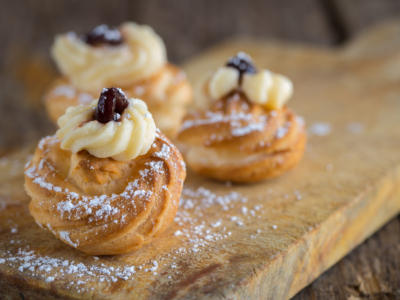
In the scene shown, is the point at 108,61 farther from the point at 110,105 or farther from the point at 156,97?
the point at 110,105

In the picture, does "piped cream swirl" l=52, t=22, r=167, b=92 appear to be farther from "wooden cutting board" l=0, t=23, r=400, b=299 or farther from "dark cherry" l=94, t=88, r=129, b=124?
"dark cherry" l=94, t=88, r=129, b=124

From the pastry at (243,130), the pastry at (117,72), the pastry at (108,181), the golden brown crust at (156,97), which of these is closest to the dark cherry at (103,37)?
the pastry at (117,72)

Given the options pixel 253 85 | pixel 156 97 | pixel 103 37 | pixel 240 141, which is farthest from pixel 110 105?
pixel 103 37

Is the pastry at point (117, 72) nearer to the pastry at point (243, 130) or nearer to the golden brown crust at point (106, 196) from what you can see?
the pastry at point (243, 130)

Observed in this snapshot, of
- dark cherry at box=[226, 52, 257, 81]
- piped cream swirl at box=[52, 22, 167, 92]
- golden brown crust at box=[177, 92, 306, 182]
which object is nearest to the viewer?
golden brown crust at box=[177, 92, 306, 182]

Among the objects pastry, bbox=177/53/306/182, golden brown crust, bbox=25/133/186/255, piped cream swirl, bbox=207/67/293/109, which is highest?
piped cream swirl, bbox=207/67/293/109

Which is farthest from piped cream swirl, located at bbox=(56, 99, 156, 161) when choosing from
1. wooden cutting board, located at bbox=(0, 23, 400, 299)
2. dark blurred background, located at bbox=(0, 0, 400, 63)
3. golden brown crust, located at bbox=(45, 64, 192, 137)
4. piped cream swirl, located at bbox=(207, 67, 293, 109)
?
dark blurred background, located at bbox=(0, 0, 400, 63)
